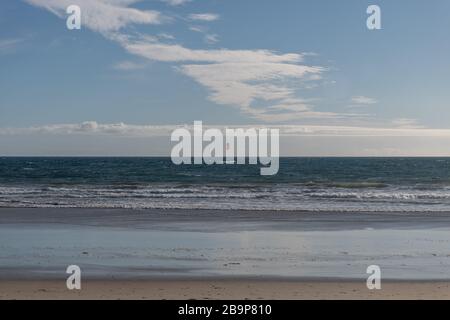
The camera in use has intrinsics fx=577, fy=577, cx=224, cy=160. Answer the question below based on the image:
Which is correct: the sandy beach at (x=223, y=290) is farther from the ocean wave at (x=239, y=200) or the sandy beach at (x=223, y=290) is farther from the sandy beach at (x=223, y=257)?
the ocean wave at (x=239, y=200)

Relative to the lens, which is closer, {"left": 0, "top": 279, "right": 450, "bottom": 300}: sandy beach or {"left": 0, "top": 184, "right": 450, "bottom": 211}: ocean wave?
{"left": 0, "top": 279, "right": 450, "bottom": 300}: sandy beach

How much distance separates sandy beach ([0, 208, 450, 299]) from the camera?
9516 millimetres

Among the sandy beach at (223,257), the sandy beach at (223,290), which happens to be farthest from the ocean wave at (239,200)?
the sandy beach at (223,290)

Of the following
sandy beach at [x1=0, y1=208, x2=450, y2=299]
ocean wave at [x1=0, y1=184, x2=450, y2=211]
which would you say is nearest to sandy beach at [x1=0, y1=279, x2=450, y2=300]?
sandy beach at [x1=0, y1=208, x2=450, y2=299]

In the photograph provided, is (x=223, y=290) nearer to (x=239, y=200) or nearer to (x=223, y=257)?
(x=223, y=257)

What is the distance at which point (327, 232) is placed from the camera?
53.0 ft

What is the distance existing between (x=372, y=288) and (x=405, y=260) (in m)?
2.84

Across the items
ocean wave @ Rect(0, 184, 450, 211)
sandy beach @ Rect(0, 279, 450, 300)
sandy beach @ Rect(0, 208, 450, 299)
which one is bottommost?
sandy beach @ Rect(0, 279, 450, 300)

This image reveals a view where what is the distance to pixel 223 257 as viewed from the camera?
1237 cm

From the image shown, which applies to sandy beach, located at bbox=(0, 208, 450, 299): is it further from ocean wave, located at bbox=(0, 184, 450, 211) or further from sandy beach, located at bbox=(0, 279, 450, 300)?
ocean wave, located at bbox=(0, 184, 450, 211)
